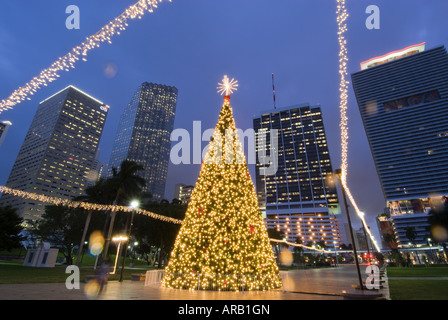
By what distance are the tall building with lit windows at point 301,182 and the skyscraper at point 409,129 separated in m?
34.4

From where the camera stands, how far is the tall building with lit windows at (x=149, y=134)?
6865 inches

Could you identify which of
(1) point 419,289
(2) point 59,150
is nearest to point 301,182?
(1) point 419,289

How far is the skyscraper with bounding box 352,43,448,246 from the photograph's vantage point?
12750 cm

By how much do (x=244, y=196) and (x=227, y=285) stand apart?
172 inches

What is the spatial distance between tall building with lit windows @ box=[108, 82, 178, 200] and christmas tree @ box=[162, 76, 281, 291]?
549 feet

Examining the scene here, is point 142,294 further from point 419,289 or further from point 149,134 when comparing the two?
point 149,134

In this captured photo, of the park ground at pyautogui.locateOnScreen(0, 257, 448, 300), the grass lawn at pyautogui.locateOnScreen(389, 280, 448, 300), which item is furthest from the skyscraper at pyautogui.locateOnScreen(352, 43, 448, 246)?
the grass lawn at pyautogui.locateOnScreen(389, 280, 448, 300)

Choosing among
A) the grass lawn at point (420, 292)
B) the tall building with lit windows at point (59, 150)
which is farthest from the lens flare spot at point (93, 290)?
the tall building with lit windows at point (59, 150)

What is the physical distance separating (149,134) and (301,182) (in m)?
128

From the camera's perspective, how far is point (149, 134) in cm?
18075

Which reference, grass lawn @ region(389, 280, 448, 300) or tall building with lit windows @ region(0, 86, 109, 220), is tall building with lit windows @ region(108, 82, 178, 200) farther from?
grass lawn @ region(389, 280, 448, 300)

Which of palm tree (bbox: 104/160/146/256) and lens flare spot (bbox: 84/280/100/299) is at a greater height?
palm tree (bbox: 104/160/146/256)

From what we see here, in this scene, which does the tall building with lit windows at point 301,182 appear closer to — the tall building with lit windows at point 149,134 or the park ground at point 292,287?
the tall building with lit windows at point 149,134

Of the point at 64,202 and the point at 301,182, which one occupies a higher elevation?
the point at 301,182
